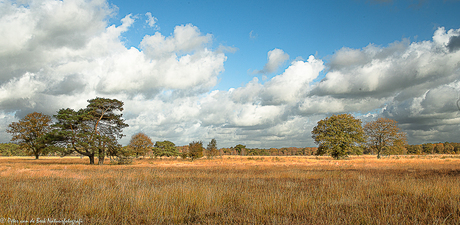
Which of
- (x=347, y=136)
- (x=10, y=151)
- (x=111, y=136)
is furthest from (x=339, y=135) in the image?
(x=10, y=151)

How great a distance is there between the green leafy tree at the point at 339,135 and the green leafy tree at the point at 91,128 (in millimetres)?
37771

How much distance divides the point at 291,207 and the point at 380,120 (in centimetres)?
5926

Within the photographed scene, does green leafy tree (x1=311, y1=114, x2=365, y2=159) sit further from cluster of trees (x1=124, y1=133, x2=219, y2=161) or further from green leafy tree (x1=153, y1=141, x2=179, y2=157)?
green leafy tree (x1=153, y1=141, x2=179, y2=157)

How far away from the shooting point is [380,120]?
2179 inches

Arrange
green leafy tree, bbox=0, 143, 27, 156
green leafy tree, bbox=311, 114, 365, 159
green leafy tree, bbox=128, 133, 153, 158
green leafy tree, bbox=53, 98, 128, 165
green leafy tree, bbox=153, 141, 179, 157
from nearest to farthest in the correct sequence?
green leafy tree, bbox=53, 98, 128, 165, green leafy tree, bbox=311, 114, 365, 159, green leafy tree, bbox=128, 133, 153, 158, green leafy tree, bbox=153, 141, 179, 157, green leafy tree, bbox=0, 143, 27, 156

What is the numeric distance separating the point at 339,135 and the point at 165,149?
172 ft

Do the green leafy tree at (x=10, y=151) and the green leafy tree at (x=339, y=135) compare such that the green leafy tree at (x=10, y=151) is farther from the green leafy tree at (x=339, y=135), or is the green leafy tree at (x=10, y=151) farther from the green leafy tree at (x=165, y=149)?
the green leafy tree at (x=339, y=135)

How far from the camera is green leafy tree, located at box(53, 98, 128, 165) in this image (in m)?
33.0

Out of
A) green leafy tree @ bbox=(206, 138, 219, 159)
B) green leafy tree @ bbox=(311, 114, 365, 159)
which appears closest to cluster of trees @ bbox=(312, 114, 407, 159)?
green leafy tree @ bbox=(311, 114, 365, 159)

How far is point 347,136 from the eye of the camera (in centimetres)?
→ 4728

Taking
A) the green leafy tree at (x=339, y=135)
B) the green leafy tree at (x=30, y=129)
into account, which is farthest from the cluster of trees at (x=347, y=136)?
the green leafy tree at (x=30, y=129)

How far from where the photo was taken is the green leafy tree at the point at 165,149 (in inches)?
2901

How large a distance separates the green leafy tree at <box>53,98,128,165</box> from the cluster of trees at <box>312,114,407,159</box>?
124ft

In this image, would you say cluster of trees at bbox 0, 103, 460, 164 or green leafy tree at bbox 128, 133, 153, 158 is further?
green leafy tree at bbox 128, 133, 153, 158
